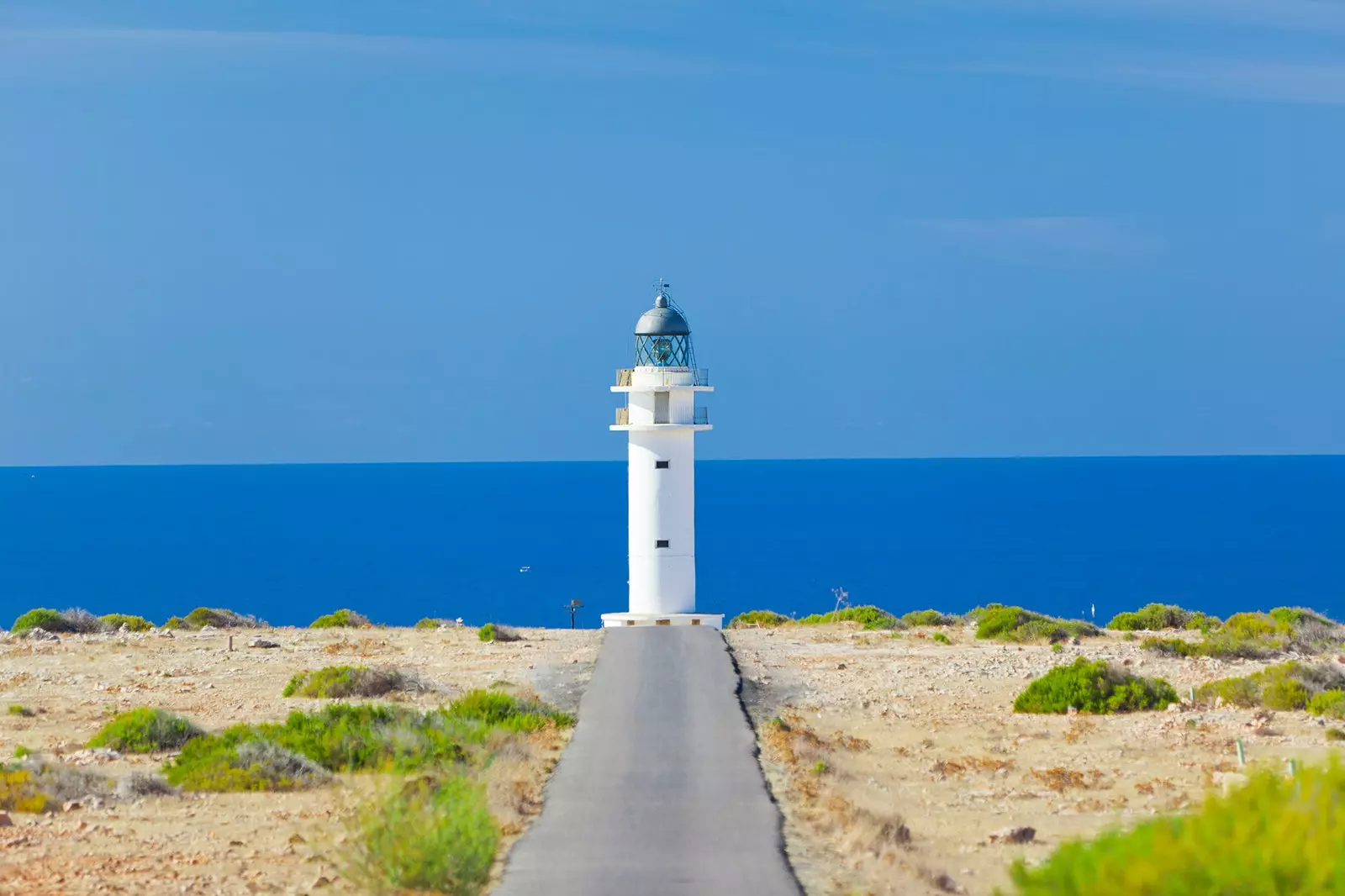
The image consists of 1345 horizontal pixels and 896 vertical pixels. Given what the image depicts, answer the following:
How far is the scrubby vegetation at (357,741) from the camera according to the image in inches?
627

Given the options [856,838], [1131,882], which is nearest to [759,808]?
[856,838]

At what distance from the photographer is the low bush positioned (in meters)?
35.9

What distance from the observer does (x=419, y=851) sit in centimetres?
1060

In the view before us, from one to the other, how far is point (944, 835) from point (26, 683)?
1688 centimetres

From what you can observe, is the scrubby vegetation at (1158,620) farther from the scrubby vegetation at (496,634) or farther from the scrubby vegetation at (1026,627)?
the scrubby vegetation at (496,634)

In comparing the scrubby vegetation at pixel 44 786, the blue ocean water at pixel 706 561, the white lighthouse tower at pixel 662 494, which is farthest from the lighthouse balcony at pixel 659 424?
the blue ocean water at pixel 706 561

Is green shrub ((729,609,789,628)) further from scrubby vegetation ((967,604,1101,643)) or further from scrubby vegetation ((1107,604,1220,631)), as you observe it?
scrubby vegetation ((1107,604,1220,631))

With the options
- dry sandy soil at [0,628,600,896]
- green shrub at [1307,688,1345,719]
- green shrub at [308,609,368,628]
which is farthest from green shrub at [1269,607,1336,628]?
green shrub at [308,609,368,628]

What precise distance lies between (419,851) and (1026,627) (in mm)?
22531

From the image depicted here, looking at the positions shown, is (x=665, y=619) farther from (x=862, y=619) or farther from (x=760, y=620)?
(x=862, y=619)

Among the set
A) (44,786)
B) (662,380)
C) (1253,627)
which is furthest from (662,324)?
(44,786)

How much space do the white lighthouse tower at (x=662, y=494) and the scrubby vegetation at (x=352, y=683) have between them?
1110cm

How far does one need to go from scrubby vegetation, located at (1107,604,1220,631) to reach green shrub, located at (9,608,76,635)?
22.7m

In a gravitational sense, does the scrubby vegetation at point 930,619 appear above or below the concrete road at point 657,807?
above
